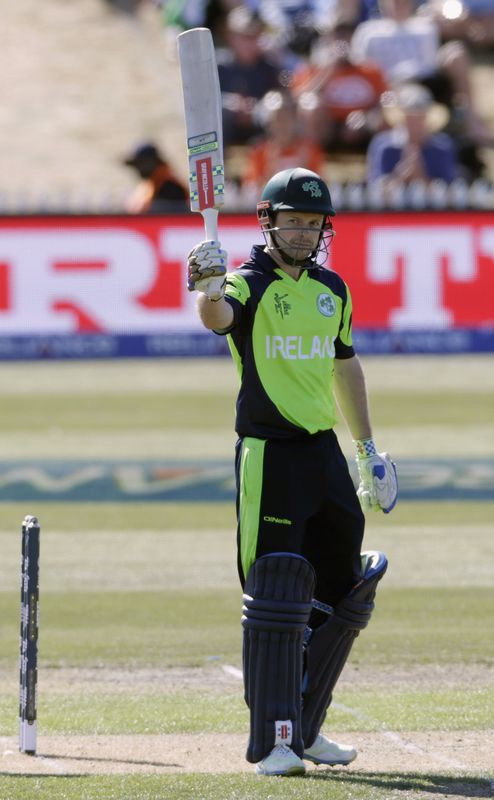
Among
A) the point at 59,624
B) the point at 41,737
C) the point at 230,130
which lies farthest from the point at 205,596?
the point at 230,130

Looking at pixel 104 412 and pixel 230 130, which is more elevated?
pixel 230 130

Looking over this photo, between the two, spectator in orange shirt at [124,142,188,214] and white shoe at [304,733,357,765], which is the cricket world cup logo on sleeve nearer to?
white shoe at [304,733,357,765]

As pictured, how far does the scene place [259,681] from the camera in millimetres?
4816

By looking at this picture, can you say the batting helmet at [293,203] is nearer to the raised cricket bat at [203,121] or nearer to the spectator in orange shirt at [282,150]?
the raised cricket bat at [203,121]

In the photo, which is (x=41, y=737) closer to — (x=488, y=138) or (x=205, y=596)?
(x=205, y=596)

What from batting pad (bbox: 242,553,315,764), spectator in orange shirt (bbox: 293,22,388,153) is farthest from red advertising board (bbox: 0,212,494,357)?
batting pad (bbox: 242,553,315,764)

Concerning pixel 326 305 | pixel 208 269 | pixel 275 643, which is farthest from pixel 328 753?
pixel 208 269

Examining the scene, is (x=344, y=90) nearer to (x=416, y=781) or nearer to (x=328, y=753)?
(x=328, y=753)

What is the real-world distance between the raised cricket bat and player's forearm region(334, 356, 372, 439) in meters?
0.72

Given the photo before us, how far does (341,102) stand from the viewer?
1869 cm

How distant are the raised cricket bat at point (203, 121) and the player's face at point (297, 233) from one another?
227 millimetres

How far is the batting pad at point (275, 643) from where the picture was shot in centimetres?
478

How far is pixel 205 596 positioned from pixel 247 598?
2995mm

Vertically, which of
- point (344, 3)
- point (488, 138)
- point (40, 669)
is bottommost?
point (40, 669)
